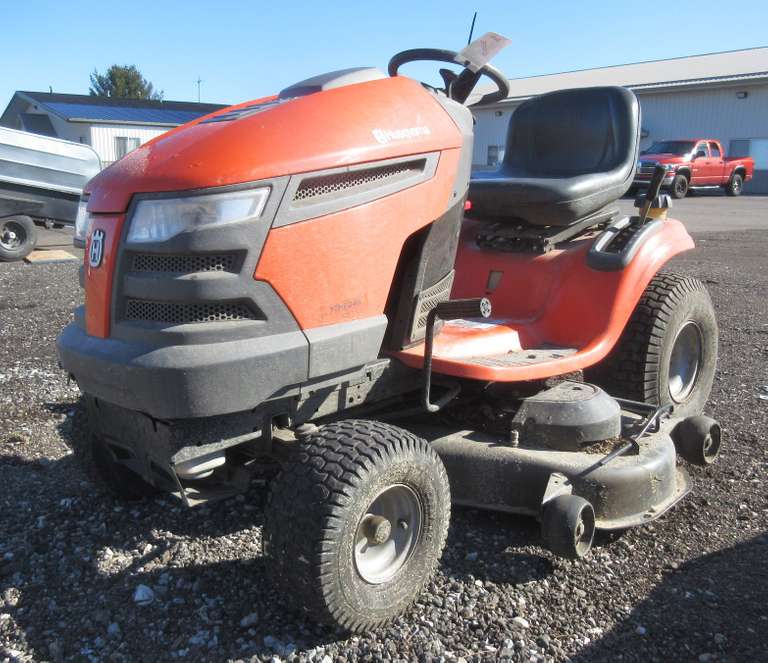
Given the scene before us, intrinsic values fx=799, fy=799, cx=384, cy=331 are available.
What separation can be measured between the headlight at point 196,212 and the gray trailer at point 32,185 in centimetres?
864

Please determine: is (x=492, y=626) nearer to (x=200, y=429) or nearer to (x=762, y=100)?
(x=200, y=429)

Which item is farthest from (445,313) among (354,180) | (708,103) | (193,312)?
(708,103)

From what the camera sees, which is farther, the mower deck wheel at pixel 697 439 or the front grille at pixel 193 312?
the mower deck wheel at pixel 697 439

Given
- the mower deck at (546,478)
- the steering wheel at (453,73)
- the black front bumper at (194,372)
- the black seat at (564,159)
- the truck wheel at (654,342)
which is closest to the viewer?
the black front bumper at (194,372)

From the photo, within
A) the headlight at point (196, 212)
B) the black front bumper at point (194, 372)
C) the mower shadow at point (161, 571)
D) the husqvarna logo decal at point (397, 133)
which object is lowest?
the mower shadow at point (161, 571)

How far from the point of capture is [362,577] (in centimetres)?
230

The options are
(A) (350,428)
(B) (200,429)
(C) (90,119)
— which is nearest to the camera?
(B) (200,429)

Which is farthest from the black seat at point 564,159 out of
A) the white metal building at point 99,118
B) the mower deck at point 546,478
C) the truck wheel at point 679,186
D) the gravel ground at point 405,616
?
the white metal building at point 99,118

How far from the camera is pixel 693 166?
857 inches

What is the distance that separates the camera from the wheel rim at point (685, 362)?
3.88 meters

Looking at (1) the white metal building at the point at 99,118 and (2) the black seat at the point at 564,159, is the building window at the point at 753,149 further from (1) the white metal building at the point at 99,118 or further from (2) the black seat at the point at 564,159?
(2) the black seat at the point at 564,159

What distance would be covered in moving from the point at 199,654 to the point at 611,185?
2.53 metres

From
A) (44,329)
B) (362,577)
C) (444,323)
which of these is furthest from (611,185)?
(44,329)

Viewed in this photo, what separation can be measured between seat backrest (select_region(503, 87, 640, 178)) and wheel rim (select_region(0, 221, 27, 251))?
7746 mm
